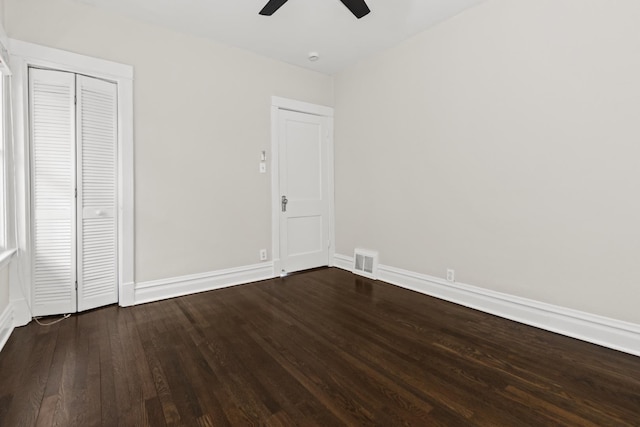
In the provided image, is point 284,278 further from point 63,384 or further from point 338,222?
point 63,384

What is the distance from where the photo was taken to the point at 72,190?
9.03ft

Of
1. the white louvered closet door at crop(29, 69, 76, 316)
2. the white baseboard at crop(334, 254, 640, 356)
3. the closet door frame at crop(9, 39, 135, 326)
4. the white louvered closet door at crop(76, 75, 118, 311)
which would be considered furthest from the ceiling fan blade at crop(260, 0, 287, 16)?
the white baseboard at crop(334, 254, 640, 356)

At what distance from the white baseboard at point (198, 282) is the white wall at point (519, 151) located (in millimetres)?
1583

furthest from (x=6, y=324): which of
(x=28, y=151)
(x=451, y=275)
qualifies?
(x=451, y=275)

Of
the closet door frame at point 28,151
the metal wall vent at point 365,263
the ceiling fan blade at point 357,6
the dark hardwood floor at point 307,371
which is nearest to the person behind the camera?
the dark hardwood floor at point 307,371

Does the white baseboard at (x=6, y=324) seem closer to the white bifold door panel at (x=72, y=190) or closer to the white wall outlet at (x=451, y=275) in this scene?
the white bifold door panel at (x=72, y=190)

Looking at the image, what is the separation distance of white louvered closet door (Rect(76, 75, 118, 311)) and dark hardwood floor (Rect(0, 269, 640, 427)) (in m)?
0.26

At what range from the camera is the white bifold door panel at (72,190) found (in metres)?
2.64

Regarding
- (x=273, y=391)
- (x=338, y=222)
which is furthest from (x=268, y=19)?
(x=273, y=391)

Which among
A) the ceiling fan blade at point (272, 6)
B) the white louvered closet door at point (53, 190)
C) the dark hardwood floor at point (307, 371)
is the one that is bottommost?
the dark hardwood floor at point (307, 371)

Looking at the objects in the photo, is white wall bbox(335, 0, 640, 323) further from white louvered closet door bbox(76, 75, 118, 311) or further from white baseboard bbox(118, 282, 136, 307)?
white louvered closet door bbox(76, 75, 118, 311)

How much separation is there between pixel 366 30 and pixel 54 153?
323cm

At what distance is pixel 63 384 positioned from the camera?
1.81m

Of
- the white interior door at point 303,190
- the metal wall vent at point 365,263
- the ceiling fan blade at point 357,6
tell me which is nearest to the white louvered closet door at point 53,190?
the white interior door at point 303,190
